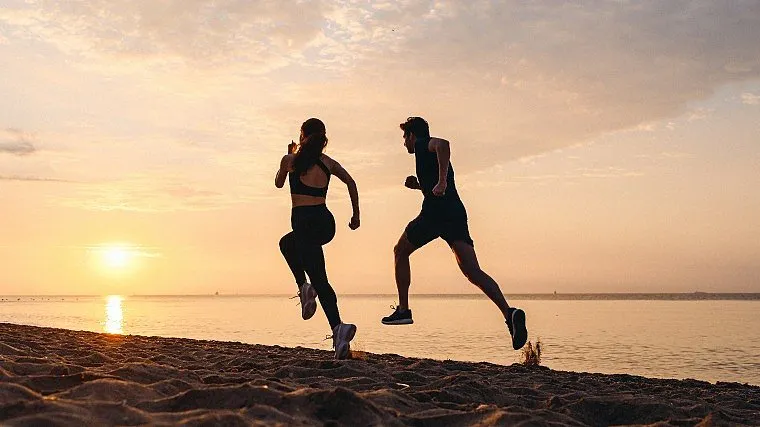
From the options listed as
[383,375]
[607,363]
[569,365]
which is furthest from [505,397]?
[607,363]

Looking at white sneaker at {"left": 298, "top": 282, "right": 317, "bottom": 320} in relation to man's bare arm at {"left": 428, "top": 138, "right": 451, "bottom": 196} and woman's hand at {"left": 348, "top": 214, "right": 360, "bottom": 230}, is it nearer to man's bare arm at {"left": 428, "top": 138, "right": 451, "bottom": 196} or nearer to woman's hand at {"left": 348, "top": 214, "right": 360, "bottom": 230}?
woman's hand at {"left": 348, "top": 214, "right": 360, "bottom": 230}

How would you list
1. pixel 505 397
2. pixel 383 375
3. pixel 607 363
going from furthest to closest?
pixel 607 363 < pixel 383 375 < pixel 505 397

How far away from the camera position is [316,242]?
20.3 feet

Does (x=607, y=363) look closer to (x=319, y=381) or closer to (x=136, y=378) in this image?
(x=319, y=381)

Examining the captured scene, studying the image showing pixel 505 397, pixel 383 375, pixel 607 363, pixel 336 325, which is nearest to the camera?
pixel 505 397

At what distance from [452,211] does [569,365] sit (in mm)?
8614

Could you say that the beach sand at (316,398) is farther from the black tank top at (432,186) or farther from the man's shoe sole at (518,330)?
the black tank top at (432,186)

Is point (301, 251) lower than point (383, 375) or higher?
higher

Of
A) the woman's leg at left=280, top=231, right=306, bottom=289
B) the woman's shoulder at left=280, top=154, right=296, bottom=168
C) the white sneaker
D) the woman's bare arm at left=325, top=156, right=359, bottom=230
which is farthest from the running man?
the woman's shoulder at left=280, top=154, right=296, bottom=168

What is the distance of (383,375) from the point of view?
16.3 feet

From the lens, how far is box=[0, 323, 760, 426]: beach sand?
2.81 metres

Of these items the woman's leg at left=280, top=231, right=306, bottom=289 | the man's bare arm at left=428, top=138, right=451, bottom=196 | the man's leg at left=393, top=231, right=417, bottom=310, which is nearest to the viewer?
the man's bare arm at left=428, top=138, right=451, bottom=196

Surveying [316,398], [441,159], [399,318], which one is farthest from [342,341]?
→ [316,398]

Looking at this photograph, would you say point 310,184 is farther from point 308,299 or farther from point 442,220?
point 442,220
